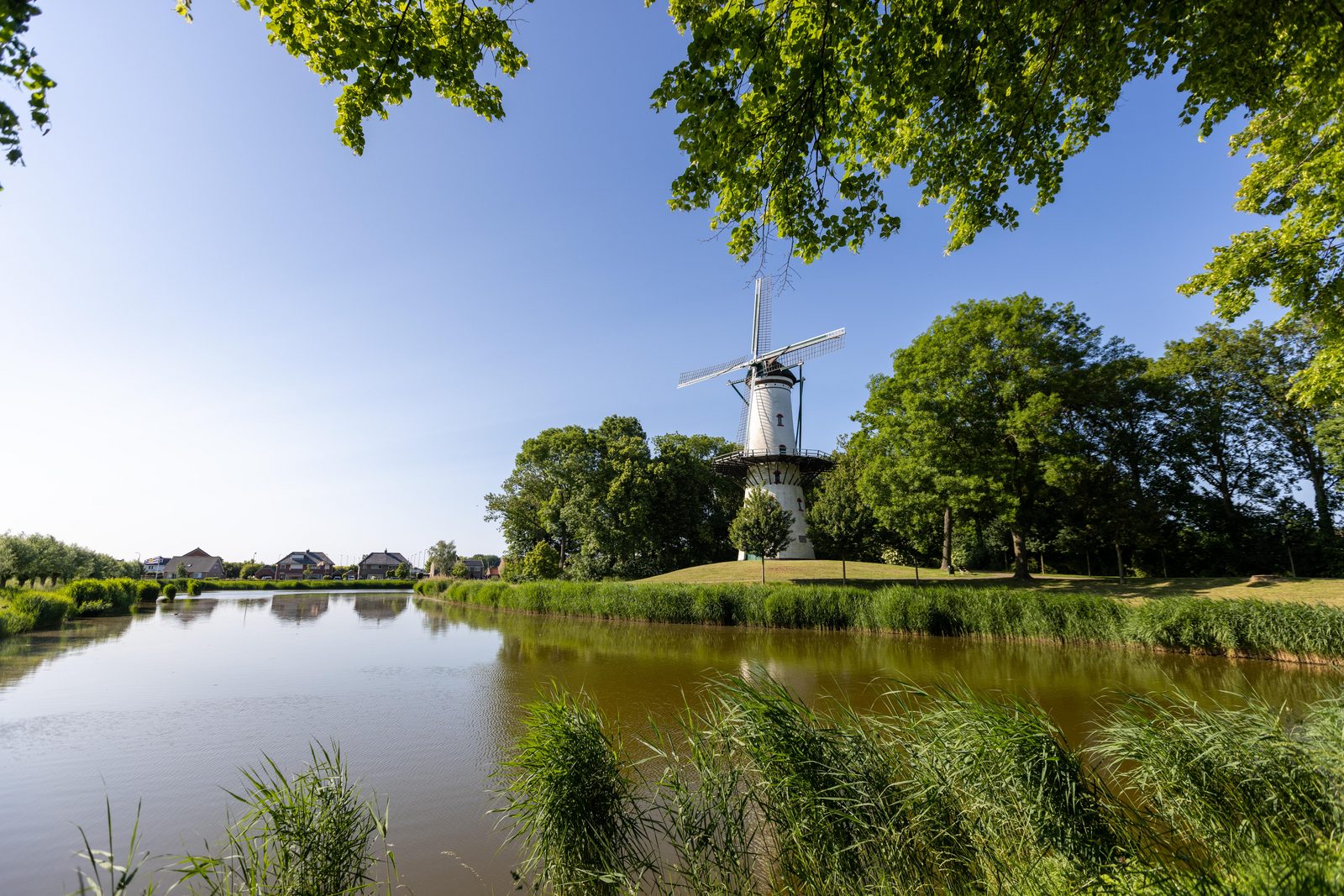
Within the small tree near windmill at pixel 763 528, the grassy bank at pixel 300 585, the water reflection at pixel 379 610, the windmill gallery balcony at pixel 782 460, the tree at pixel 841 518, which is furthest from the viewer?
the grassy bank at pixel 300 585

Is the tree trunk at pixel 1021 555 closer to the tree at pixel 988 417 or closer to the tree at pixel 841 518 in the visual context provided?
the tree at pixel 988 417

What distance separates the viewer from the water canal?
570 cm

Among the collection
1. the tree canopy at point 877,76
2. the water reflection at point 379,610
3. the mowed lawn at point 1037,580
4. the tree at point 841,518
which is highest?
the tree canopy at point 877,76

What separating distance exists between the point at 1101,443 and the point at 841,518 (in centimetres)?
1318

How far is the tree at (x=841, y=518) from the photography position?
30.8 meters

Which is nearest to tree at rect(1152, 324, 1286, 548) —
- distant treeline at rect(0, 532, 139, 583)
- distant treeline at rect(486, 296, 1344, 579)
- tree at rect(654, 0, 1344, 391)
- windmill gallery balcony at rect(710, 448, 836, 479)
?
distant treeline at rect(486, 296, 1344, 579)

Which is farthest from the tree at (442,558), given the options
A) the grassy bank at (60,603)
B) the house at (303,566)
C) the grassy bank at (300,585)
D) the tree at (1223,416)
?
the tree at (1223,416)

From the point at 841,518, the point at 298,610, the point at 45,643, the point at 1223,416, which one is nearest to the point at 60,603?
the point at 45,643

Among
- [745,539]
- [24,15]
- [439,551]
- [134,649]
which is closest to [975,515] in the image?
[745,539]

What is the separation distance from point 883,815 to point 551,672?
10.8 metres

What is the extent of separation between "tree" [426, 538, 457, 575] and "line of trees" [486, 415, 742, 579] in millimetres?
35090

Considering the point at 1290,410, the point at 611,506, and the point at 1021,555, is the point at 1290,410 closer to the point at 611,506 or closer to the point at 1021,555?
the point at 1021,555

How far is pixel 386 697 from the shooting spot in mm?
11609

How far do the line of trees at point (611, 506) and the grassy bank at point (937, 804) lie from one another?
3208 cm
